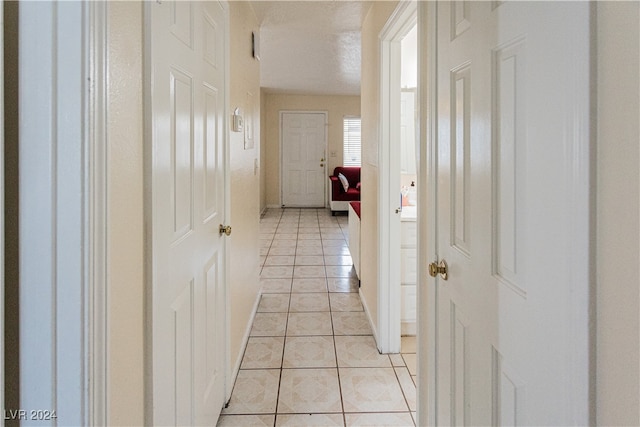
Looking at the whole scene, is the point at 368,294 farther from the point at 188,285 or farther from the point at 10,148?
the point at 10,148

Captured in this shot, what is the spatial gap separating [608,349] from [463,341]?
0.55 meters

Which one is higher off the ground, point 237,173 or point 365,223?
point 237,173

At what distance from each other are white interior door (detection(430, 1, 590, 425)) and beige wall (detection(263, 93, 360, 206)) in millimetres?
7663

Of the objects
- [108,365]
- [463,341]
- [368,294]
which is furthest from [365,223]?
[108,365]

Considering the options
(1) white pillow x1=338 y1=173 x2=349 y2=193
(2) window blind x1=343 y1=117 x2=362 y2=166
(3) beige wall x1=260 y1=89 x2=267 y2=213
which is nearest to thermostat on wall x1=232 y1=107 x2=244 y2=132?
(1) white pillow x1=338 y1=173 x2=349 y2=193

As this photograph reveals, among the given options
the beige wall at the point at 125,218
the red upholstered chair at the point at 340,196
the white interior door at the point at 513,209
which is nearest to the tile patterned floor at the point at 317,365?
the white interior door at the point at 513,209

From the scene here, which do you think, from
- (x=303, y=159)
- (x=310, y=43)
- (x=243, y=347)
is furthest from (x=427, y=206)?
(x=303, y=159)

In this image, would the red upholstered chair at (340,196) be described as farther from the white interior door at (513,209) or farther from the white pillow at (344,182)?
the white interior door at (513,209)

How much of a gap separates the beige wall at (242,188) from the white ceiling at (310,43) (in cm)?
32

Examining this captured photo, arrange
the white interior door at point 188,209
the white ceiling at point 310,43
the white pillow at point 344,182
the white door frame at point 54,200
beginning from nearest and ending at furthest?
1. the white door frame at point 54,200
2. the white interior door at point 188,209
3. the white ceiling at point 310,43
4. the white pillow at point 344,182

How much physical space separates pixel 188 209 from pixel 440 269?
82cm

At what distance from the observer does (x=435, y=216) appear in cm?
135

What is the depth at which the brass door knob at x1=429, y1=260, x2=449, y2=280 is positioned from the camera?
4.11 feet

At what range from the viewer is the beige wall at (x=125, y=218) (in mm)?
822
